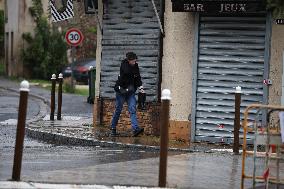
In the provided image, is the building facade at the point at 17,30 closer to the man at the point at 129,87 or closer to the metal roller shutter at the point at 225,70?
the man at the point at 129,87

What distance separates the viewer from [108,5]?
1645cm

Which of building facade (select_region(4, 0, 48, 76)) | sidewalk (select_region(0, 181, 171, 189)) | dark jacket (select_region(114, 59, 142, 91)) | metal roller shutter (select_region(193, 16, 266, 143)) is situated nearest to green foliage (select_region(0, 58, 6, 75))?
building facade (select_region(4, 0, 48, 76))

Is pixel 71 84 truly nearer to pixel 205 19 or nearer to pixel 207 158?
pixel 205 19

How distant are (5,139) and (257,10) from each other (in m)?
5.77

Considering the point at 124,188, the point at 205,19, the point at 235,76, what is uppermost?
the point at 205,19

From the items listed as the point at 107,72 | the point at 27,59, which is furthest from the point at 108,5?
the point at 27,59

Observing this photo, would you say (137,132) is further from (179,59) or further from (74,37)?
(74,37)

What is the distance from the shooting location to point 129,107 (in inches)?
594

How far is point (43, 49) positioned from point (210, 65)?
2423 centimetres

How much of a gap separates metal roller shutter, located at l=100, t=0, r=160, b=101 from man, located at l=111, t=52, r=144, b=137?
25.2 inches

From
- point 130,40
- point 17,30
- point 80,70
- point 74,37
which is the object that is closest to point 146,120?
point 130,40

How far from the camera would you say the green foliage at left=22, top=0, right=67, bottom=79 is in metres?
37.9

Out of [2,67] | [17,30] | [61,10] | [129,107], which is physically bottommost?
[129,107]

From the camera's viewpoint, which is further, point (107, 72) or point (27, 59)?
point (27, 59)
